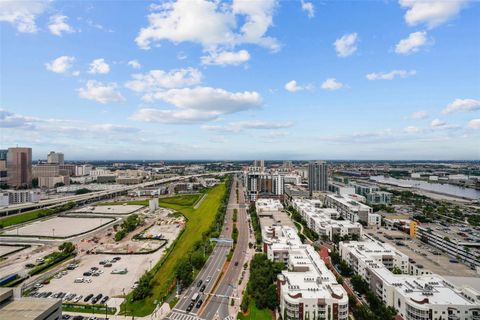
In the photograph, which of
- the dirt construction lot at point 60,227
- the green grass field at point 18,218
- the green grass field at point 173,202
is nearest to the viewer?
the dirt construction lot at point 60,227

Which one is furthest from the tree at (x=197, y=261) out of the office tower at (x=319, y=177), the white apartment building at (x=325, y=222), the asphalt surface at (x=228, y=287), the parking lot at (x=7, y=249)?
the office tower at (x=319, y=177)

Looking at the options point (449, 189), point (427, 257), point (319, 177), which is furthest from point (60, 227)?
point (449, 189)

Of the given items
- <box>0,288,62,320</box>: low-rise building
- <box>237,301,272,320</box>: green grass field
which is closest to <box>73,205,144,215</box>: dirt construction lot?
<box>0,288,62,320</box>: low-rise building

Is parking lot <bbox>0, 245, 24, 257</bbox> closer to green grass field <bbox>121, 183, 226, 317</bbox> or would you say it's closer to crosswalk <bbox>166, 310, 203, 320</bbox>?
green grass field <bbox>121, 183, 226, 317</bbox>

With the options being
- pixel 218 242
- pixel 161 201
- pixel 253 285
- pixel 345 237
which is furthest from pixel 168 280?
pixel 161 201

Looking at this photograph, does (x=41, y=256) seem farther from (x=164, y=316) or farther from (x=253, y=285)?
(x=253, y=285)

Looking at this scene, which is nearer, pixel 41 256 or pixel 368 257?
pixel 368 257

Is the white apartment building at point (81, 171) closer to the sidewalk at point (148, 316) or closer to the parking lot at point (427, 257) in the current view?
the sidewalk at point (148, 316)
